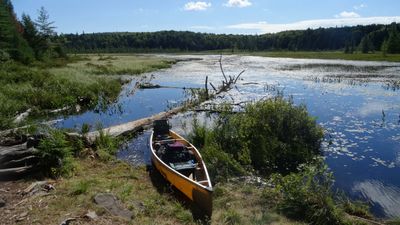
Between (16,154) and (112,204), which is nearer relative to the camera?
(112,204)

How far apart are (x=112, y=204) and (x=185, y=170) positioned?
3636 millimetres

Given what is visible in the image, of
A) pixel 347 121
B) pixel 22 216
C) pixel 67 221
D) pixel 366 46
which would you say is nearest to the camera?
pixel 67 221

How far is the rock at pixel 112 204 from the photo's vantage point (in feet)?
28.7

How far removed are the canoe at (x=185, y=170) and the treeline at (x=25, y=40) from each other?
3362 cm

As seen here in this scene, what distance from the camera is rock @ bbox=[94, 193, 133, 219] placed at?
28.7 feet

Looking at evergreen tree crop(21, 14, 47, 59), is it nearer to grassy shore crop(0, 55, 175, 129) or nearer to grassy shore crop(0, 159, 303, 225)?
grassy shore crop(0, 55, 175, 129)

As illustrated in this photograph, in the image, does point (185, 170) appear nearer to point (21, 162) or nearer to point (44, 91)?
point (21, 162)

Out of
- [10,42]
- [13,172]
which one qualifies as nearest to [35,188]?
[13,172]

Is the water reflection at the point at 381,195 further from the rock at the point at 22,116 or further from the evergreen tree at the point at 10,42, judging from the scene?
the evergreen tree at the point at 10,42

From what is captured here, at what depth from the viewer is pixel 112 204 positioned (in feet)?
30.2

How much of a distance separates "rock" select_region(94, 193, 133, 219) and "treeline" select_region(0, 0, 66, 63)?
1442 inches

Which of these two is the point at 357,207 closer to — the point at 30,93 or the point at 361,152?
the point at 361,152

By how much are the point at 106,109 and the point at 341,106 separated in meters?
17.8

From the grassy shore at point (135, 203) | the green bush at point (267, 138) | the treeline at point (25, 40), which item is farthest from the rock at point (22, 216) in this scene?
the treeline at point (25, 40)
